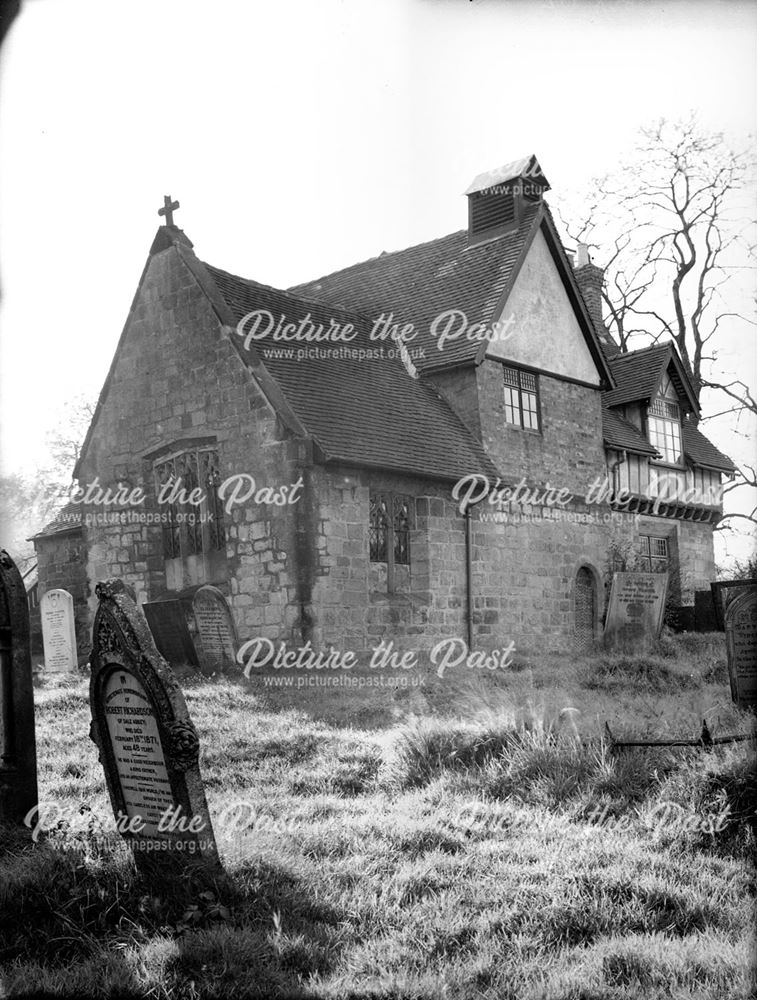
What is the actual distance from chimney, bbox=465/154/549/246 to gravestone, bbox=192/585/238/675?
11.1 metres

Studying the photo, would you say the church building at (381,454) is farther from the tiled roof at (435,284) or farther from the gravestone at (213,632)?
the gravestone at (213,632)

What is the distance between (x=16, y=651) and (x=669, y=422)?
22.0 metres

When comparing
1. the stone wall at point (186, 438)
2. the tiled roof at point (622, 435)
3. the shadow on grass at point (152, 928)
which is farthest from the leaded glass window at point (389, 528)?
the shadow on grass at point (152, 928)

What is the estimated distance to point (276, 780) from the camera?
8461 millimetres

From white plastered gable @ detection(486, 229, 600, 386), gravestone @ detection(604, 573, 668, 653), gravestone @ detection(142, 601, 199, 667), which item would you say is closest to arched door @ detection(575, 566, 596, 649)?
gravestone @ detection(604, 573, 668, 653)

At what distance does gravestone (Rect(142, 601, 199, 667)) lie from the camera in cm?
1577

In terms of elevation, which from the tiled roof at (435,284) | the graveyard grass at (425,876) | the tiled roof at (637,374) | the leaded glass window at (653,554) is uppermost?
the tiled roof at (435,284)

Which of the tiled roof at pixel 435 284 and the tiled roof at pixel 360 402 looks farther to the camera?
the tiled roof at pixel 435 284

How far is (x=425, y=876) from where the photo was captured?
5.95m

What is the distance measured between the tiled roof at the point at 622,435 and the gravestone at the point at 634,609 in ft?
13.9

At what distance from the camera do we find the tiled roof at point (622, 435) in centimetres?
2344

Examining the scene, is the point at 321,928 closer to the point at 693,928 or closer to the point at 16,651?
the point at 693,928

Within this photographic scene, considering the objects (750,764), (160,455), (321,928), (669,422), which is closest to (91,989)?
(321,928)

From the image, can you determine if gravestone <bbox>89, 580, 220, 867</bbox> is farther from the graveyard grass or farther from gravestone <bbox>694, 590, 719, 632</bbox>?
gravestone <bbox>694, 590, 719, 632</bbox>
